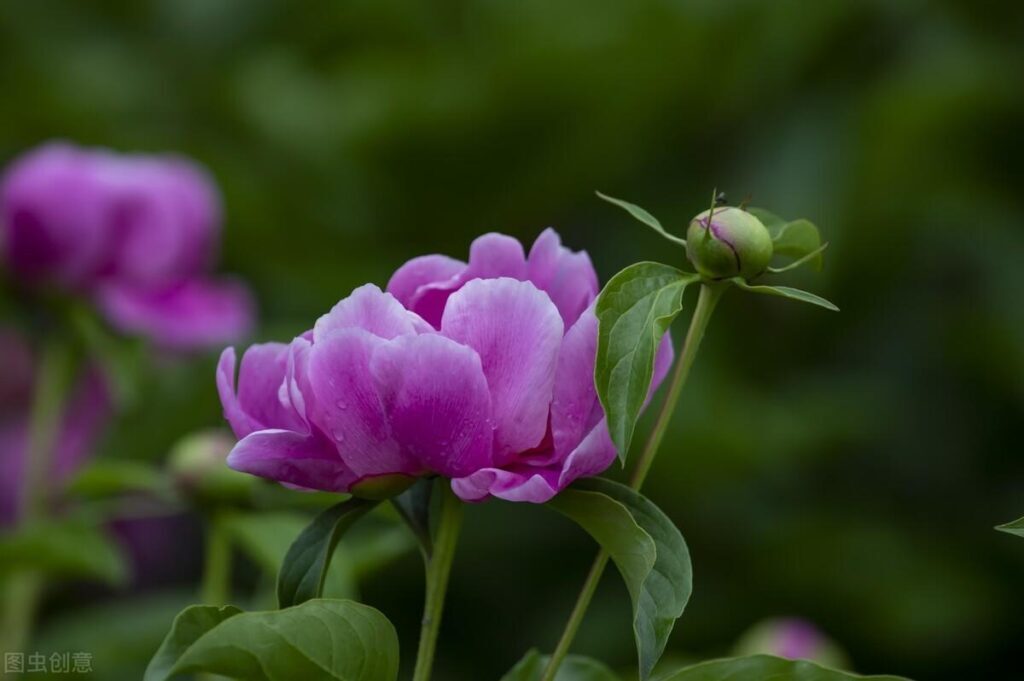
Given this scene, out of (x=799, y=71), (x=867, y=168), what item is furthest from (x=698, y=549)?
(x=799, y=71)

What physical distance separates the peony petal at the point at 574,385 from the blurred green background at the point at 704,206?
114 centimetres

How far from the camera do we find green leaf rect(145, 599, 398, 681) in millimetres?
471

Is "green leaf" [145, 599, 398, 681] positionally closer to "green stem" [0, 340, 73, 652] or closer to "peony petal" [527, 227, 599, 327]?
"peony petal" [527, 227, 599, 327]

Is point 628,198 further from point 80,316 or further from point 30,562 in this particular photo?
point 30,562

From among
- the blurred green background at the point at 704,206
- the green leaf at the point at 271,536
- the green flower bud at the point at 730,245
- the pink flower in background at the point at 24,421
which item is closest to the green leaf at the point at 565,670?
the green flower bud at the point at 730,245

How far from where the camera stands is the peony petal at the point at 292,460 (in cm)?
52

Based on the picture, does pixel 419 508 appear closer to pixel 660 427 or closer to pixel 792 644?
pixel 660 427

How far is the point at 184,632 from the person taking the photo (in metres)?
0.49

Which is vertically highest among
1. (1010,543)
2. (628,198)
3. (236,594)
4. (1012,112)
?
(1012,112)

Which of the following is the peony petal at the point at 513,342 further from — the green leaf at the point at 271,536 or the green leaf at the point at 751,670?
the green leaf at the point at 271,536

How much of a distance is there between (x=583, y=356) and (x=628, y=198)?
140cm

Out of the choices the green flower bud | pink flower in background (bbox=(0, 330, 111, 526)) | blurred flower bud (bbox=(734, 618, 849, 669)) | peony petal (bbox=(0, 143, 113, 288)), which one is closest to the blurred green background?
pink flower in background (bbox=(0, 330, 111, 526))

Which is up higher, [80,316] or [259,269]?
[80,316]

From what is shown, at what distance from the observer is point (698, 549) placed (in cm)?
179
